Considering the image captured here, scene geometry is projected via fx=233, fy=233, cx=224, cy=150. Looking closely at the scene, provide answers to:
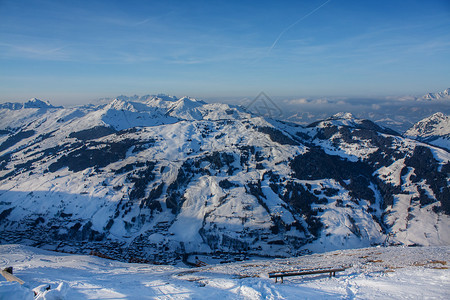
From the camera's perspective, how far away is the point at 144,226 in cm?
12650

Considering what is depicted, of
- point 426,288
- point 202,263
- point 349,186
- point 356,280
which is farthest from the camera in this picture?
point 349,186

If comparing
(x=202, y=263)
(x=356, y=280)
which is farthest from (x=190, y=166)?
(x=356, y=280)

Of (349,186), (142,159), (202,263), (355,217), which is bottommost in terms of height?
(202,263)

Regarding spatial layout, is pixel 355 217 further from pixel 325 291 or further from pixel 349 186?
pixel 325 291

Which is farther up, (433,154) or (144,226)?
(433,154)

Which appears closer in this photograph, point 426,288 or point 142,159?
point 426,288

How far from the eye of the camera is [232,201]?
13200cm

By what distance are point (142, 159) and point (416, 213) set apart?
17742 cm

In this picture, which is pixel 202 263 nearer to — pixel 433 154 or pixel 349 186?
pixel 349 186

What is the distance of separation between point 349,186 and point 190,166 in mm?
105642

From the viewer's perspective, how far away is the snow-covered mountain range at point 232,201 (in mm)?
112062

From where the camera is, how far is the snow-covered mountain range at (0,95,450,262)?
112 metres

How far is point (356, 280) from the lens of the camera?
2217 centimetres

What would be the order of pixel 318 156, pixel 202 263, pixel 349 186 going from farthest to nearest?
1. pixel 318 156
2. pixel 349 186
3. pixel 202 263
